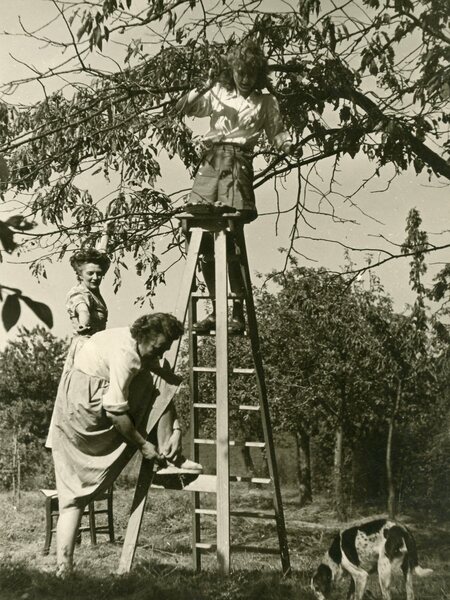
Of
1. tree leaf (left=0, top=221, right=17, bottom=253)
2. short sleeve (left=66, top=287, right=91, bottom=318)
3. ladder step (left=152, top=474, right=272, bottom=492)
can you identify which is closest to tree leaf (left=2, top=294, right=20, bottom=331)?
tree leaf (left=0, top=221, right=17, bottom=253)

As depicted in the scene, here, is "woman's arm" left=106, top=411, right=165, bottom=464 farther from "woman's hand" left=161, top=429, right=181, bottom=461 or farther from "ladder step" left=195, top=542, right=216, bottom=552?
"ladder step" left=195, top=542, right=216, bottom=552

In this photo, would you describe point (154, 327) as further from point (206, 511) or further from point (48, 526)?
point (48, 526)

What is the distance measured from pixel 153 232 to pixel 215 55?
262cm

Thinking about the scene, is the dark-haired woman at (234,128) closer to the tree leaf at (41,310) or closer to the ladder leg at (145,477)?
the ladder leg at (145,477)

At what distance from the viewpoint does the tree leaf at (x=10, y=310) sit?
172 cm

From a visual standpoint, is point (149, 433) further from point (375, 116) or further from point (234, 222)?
point (375, 116)

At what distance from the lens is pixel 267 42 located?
6.08 meters

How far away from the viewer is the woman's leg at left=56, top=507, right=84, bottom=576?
4.26 m

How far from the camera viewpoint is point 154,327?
4.36 m

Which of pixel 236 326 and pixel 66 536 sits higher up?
pixel 236 326

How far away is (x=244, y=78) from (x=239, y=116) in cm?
27

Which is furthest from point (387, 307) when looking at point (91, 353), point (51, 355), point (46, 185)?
point (91, 353)

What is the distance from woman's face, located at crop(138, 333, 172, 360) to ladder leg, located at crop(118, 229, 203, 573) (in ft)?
1.29

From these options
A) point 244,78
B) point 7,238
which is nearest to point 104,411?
point 244,78
